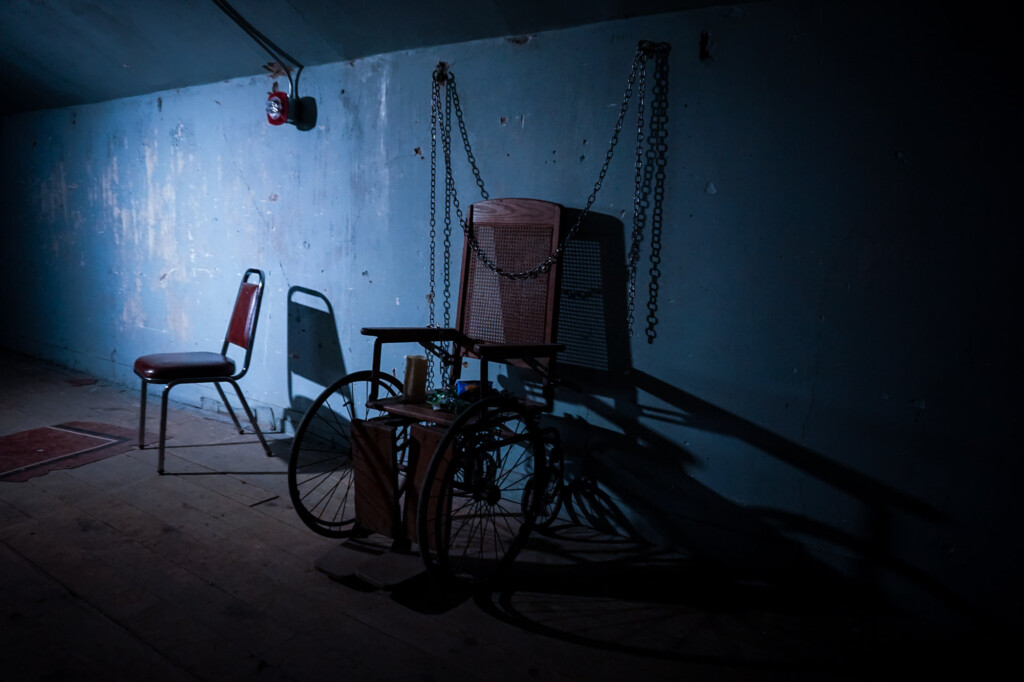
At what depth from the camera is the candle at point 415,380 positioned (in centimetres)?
251

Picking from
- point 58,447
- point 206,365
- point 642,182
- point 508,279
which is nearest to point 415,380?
point 508,279

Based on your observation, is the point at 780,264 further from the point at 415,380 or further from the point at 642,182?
the point at 415,380

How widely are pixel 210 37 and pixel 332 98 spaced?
916mm

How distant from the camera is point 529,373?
2.97 metres

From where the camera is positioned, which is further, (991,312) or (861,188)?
(861,188)

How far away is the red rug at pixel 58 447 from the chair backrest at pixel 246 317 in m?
0.87

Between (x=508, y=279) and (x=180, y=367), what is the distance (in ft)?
6.11

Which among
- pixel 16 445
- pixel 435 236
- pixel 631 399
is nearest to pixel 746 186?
pixel 631 399

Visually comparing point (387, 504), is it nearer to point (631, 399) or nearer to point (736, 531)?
point (631, 399)

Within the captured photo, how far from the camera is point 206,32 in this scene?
3.66m

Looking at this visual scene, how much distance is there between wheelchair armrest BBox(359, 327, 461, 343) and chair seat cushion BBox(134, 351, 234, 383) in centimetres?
119

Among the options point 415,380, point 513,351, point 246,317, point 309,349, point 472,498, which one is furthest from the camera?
point 309,349

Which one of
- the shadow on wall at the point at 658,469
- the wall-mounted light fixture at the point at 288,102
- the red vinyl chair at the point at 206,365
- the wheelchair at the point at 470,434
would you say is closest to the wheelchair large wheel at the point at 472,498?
the wheelchair at the point at 470,434

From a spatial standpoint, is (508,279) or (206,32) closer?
(508,279)
